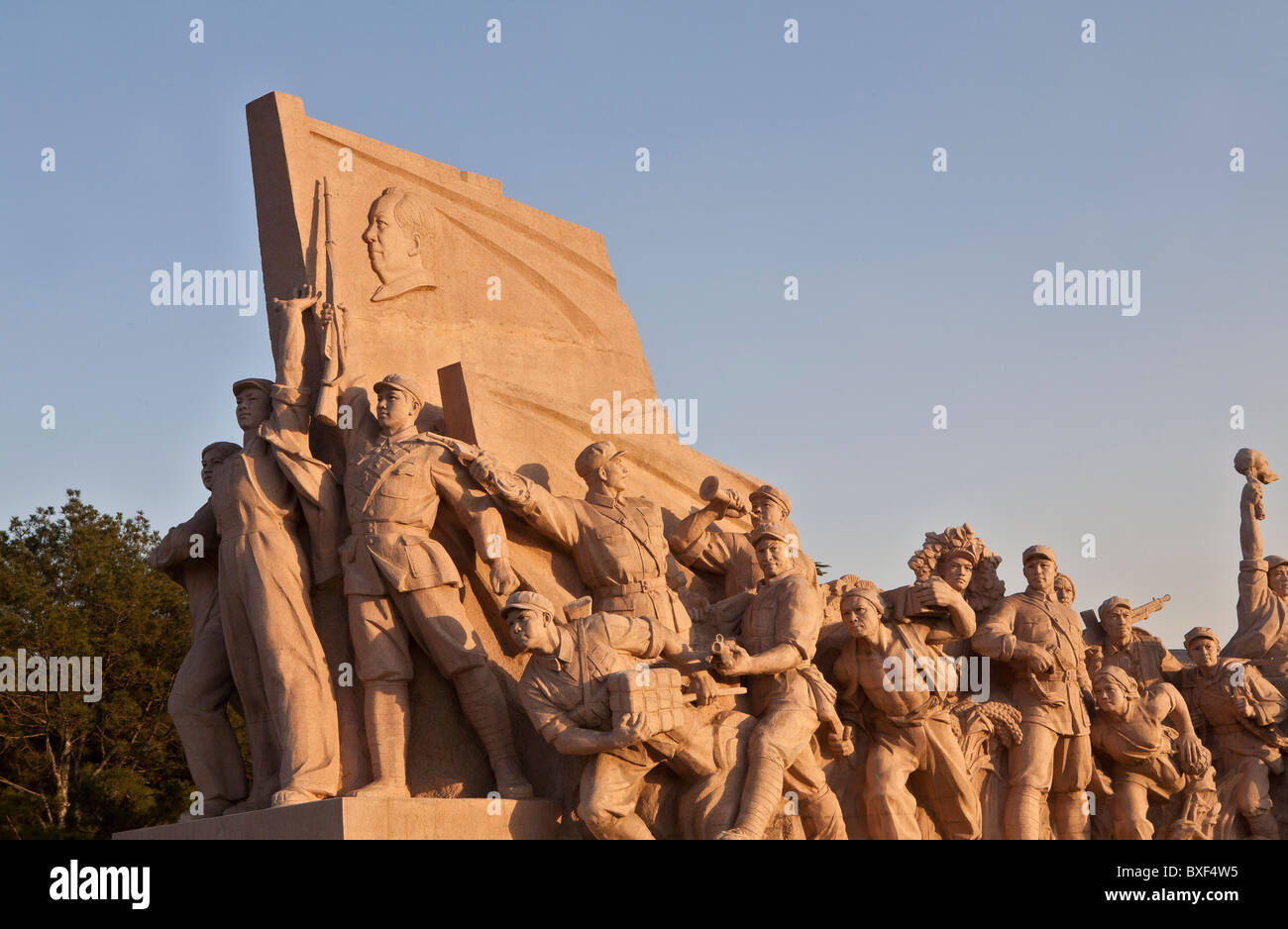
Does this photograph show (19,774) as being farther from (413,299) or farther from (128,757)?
(413,299)

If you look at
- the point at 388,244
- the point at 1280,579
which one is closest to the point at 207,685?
the point at 388,244

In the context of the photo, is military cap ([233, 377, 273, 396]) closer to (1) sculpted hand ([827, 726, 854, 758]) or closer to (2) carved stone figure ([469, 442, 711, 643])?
(2) carved stone figure ([469, 442, 711, 643])

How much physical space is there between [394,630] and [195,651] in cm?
152

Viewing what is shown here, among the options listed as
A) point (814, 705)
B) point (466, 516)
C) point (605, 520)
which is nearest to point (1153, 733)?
point (814, 705)

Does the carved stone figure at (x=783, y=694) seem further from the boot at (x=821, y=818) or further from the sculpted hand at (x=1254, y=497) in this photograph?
→ the sculpted hand at (x=1254, y=497)

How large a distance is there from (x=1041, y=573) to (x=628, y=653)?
3396 mm

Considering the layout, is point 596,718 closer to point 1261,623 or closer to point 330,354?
point 330,354

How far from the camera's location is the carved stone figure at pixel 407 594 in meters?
9.06

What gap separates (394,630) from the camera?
30.1 ft

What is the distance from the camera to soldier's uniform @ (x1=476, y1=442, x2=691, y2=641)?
9.49m

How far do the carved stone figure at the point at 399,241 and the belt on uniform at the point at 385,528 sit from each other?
5.62ft

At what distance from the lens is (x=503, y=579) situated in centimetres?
910

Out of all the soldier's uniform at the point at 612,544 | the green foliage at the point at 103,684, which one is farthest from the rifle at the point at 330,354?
the green foliage at the point at 103,684
